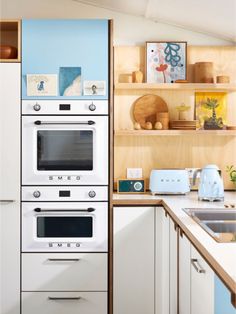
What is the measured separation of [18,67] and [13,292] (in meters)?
1.52

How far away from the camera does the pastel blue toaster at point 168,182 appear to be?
3.61 meters

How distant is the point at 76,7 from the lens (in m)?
3.96

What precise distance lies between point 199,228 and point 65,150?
4.59 ft

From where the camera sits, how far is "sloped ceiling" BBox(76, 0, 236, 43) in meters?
3.27

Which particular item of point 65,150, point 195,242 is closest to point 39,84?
point 65,150

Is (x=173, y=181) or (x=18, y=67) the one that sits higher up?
(x=18, y=67)

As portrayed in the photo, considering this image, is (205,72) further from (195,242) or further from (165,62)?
(195,242)

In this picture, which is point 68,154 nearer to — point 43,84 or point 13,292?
point 43,84

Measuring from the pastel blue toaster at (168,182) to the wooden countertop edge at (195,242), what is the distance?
0.23 m

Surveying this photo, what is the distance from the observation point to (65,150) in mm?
3432

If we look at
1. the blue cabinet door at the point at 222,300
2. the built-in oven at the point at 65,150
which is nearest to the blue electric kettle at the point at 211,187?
the built-in oven at the point at 65,150

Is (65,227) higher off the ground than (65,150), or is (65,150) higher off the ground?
(65,150)

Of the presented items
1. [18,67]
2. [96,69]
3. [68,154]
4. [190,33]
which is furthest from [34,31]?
[190,33]

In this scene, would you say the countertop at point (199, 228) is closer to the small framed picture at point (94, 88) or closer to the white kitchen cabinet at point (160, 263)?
the white kitchen cabinet at point (160, 263)
